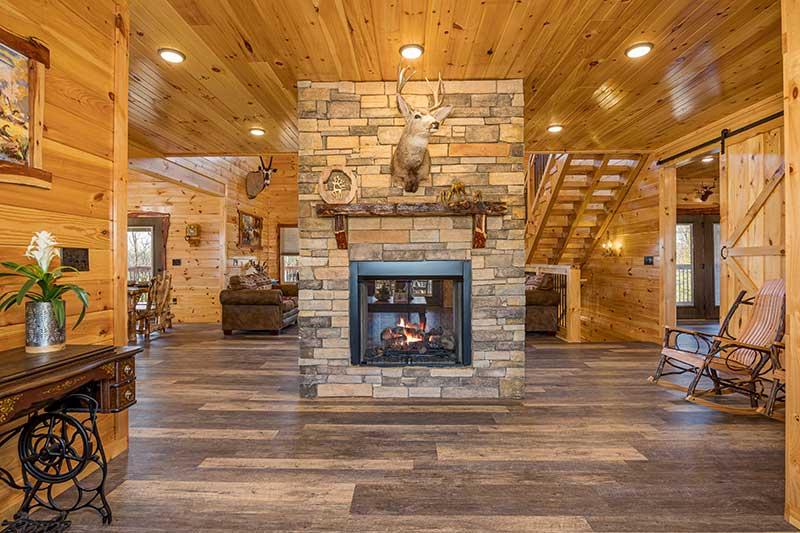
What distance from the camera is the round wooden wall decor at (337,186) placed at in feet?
11.4

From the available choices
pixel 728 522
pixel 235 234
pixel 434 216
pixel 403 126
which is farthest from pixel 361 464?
pixel 235 234

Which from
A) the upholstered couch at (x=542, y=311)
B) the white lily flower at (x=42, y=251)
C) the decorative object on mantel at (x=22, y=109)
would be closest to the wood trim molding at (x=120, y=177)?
the decorative object on mantel at (x=22, y=109)

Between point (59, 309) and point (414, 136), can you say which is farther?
point (414, 136)

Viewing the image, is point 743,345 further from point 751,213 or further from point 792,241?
point 751,213

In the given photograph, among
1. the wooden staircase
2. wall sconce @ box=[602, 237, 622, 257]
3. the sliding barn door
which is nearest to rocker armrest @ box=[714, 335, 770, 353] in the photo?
the sliding barn door

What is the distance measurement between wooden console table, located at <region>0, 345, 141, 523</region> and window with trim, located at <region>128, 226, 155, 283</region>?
707 cm

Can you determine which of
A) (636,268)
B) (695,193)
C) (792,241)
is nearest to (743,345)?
(792,241)

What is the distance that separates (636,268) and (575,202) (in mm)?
1493

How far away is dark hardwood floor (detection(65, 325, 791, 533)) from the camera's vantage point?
6.20 feet

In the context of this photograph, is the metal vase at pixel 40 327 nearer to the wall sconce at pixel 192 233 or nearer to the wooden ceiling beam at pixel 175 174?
the wooden ceiling beam at pixel 175 174

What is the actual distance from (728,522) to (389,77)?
11.2ft

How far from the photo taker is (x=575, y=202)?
7262 millimetres

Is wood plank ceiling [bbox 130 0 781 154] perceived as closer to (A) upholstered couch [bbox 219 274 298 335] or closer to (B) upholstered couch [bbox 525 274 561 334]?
(B) upholstered couch [bbox 525 274 561 334]

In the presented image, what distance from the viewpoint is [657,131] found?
5.09 metres
